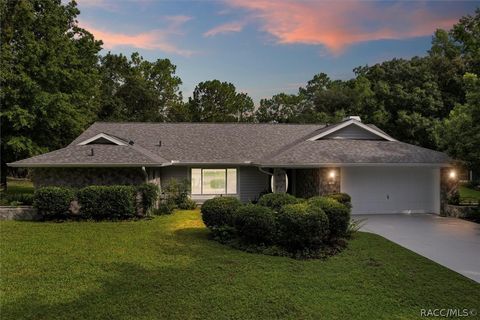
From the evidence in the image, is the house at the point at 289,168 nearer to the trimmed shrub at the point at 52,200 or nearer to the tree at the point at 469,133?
the tree at the point at 469,133

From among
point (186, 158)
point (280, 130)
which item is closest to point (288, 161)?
point (186, 158)

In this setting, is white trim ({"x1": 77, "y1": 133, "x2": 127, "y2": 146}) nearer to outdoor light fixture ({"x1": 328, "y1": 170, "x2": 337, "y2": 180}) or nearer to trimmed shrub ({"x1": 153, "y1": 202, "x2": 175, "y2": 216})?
trimmed shrub ({"x1": 153, "y1": 202, "x2": 175, "y2": 216})

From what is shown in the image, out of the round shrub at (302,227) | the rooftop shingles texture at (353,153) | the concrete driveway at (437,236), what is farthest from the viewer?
the rooftop shingles texture at (353,153)

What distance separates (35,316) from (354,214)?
44.3 feet

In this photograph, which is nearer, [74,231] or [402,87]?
[74,231]

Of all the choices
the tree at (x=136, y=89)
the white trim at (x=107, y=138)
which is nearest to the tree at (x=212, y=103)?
the tree at (x=136, y=89)

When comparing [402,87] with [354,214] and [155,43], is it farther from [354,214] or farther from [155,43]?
[155,43]

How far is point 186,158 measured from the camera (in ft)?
61.7

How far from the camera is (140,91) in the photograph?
144ft

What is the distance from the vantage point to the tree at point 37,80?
22.1 m

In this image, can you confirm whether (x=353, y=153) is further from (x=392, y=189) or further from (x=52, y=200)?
(x=52, y=200)

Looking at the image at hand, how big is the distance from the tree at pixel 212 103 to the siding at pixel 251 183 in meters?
31.9

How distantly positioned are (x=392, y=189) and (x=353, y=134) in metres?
3.52

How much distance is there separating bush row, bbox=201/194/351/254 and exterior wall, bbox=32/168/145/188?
20.1ft
